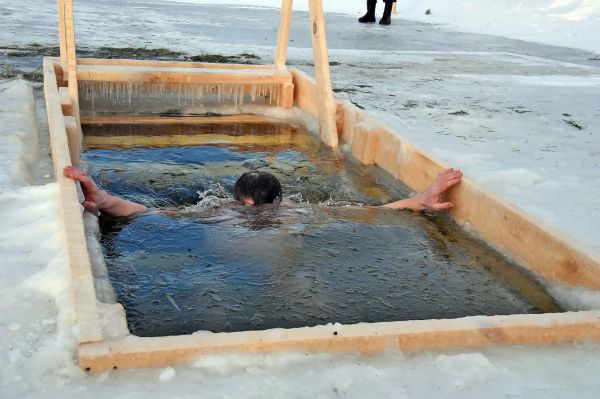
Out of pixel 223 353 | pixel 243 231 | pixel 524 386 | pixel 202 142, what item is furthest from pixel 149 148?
pixel 524 386

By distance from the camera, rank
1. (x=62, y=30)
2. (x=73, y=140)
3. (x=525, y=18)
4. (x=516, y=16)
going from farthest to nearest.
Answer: (x=516, y=16)
(x=525, y=18)
(x=62, y=30)
(x=73, y=140)

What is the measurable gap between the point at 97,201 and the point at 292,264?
1171 mm

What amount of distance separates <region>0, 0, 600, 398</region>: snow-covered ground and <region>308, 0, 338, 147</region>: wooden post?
53 centimetres

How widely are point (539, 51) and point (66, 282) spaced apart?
11.8 meters

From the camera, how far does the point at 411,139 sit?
501cm

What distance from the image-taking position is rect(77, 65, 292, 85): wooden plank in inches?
242

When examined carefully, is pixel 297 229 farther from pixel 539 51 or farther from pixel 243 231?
pixel 539 51

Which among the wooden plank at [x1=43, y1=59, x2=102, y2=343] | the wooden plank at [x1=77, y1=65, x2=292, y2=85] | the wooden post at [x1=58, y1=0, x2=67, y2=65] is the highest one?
the wooden post at [x1=58, y1=0, x2=67, y2=65]

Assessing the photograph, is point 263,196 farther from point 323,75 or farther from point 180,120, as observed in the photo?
point 180,120

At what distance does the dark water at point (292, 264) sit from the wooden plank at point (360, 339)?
0.58 metres

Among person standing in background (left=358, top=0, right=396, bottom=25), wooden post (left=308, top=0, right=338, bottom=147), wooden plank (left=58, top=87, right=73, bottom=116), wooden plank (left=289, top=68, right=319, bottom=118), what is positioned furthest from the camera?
person standing in background (left=358, top=0, right=396, bottom=25)

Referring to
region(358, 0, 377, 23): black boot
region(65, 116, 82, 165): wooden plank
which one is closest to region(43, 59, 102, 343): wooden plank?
region(65, 116, 82, 165): wooden plank

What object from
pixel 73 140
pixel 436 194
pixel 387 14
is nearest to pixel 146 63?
pixel 73 140

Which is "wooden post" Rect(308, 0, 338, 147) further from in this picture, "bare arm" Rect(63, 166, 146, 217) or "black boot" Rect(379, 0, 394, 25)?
"black boot" Rect(379, 0, 394, 25)
